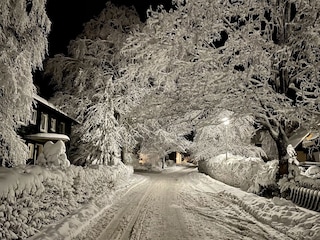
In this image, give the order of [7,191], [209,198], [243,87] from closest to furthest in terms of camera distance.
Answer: [7,191]
[243,87]
[209,198]

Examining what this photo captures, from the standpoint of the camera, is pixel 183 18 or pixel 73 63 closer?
pixel 183 18

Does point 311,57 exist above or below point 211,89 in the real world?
above

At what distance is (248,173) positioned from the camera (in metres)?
14.4

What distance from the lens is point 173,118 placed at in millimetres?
13227

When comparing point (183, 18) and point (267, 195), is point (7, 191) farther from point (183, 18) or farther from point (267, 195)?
point (267, 195)

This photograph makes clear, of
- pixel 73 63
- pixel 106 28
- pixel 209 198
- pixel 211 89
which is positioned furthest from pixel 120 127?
pixel 211 89

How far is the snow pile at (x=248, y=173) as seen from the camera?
12.4m

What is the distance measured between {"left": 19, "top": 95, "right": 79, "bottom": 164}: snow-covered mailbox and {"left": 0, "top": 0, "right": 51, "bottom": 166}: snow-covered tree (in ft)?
33.7

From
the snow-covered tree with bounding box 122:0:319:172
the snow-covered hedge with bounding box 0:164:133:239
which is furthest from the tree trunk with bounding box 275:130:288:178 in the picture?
the snow-covered hedge with bounding box 0:164:133:239

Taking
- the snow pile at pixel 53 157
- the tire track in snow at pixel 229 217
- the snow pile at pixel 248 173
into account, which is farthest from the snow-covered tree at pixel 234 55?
the snow pile at pixel 53 157

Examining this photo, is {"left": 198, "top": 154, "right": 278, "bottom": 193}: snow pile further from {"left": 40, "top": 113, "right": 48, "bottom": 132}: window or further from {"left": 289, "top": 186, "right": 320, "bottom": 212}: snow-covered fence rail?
{"left": 40, "top": 113, "right": 48, "bottom": 132}: window

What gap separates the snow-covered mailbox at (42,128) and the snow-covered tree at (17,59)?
33.7 feet

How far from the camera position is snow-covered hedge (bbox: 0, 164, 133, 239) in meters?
5.48

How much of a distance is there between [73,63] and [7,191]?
1786 cm
